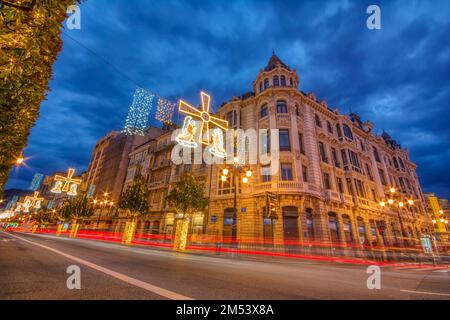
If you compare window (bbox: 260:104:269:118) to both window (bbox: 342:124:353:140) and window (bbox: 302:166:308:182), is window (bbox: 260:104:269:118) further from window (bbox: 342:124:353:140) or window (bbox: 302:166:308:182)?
window (bbox: 342:124:353:140)

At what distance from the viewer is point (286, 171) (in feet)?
67.6

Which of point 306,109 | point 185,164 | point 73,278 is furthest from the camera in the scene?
point 185,164

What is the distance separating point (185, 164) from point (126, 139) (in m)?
27.3

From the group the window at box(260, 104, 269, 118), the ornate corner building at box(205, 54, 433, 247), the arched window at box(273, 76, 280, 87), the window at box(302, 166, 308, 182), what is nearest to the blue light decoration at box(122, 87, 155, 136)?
the ornate corner building at box(205, 54, 433, 247)

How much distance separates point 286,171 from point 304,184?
7.41 ft

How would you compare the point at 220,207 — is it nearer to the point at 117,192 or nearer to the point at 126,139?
the point at 117,192

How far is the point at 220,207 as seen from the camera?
22953 millimetres

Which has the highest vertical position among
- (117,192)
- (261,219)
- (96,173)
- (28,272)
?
(96,173)

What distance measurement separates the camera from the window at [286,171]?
20.3 m

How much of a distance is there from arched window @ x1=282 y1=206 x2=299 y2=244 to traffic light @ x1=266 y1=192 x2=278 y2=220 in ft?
5.82

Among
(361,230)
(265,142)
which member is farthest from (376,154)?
(265,142)

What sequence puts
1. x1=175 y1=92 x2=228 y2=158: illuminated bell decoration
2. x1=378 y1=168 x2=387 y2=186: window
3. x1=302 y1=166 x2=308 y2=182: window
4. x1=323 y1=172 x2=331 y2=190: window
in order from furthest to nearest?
x1=378 y1=168 x2=387 y2=186: window → x1=323 y1=172 x2=331 y2=190: window → x1=302 y1=166 x2=308 y2=182: window → x1=175 y1=92 x2=228 y2=158: illuminated bell decoration

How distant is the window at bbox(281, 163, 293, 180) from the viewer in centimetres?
2033
